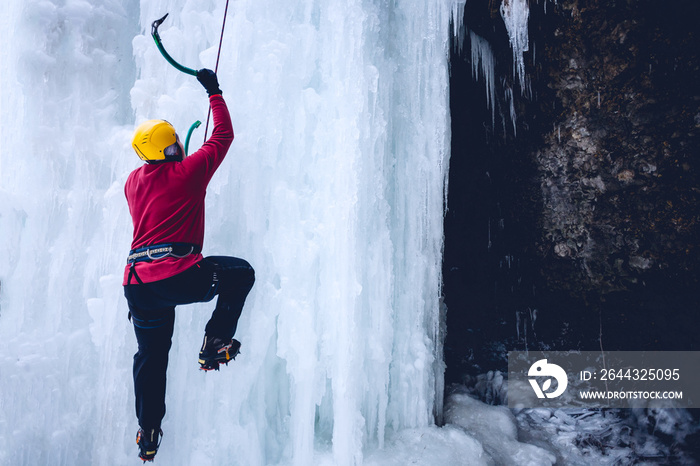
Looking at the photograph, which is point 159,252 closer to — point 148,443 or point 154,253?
point 154,253

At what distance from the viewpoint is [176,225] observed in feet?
6.73

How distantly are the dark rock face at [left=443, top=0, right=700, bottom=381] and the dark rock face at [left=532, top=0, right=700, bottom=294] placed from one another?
1 centimetres

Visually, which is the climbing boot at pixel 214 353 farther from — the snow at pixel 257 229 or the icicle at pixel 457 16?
the icicle at pixel 457 16

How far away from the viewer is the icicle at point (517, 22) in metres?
3.93

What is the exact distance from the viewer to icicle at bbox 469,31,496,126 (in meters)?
4.41

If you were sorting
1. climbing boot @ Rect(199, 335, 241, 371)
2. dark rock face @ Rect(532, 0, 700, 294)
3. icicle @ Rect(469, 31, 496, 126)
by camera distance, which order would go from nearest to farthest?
1. climbing boot @ Rect(199, 335, 241, 371)
2. dark rock face @ Rect(532, 0, 700, 294)
3. icicle @ Rect(469, 31, 496, 126)

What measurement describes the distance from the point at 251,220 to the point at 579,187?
12.1 ft

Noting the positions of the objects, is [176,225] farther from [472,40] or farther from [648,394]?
[648,394]

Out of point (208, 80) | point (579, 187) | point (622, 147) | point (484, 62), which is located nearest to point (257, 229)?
point (208, 80)

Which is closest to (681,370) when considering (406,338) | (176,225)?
(406,338)

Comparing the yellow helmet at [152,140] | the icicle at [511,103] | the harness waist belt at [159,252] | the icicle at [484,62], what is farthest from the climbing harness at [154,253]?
the icicle at [511,103]

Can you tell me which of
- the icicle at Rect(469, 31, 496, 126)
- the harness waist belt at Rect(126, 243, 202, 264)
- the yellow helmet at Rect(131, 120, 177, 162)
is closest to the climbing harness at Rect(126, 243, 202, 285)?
the harness waist belt at Rect(126, 243, 202, 264)

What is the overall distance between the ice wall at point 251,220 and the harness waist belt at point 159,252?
0.81 m

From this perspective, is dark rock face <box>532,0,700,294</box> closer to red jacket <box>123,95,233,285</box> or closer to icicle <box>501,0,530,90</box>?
icicle <box>501,0,530,90</box>
